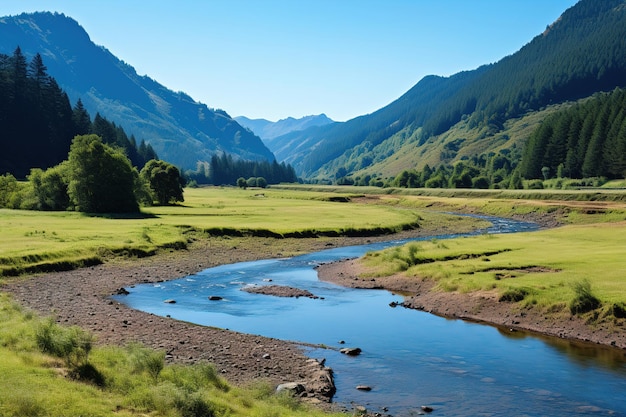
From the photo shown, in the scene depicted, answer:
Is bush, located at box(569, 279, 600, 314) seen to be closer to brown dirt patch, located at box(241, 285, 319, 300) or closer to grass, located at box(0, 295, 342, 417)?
brown dirt patch, located at box(241, 285, 319, 300)

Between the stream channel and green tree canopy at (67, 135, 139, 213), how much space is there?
5918 centimetres

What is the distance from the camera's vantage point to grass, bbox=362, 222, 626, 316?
3588 centimetres

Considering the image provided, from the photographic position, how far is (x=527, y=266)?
45406mm

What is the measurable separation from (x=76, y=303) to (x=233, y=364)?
18.3 m

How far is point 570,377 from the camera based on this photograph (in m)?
25.3

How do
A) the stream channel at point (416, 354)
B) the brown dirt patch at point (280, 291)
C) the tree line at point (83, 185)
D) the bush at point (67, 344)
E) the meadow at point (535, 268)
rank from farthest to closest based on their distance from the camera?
the tree line at point (83, 185) < the brown dirt patch at point (280, 291) < the meadow at point (535, 268) < the stream channel at point (416, 354) < the bush at point (67, 344)

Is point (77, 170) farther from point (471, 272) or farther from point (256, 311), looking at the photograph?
point (471, 272)

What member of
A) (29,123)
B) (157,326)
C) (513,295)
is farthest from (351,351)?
(29,123)

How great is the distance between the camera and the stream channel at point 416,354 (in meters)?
22.5

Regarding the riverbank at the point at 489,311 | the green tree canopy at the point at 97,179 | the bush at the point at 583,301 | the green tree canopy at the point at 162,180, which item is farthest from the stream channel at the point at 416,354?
the green tree canopy at the point at 162,180

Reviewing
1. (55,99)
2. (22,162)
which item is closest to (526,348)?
(22,162)

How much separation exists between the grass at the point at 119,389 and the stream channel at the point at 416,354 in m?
4.68

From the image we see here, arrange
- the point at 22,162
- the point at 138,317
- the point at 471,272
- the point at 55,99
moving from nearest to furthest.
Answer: the point at 138,317 < the point at 471,272 < the point at 22,162 < the point at 55,99

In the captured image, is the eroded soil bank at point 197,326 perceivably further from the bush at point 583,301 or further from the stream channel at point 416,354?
the stream channel at point 416,354
